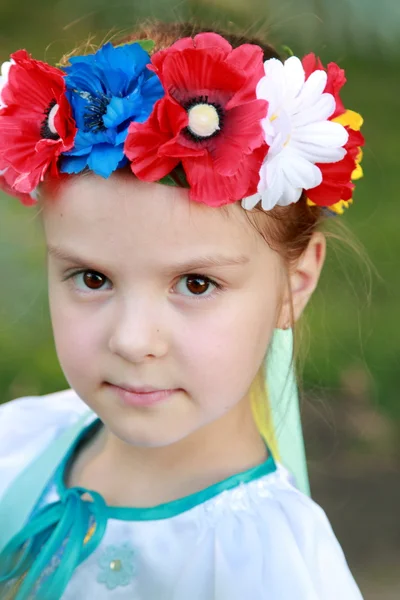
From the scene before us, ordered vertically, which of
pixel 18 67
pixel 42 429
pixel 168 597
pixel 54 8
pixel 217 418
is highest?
pixel 54 8

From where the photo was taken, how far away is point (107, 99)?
4.89 feet

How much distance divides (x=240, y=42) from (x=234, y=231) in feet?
1.36

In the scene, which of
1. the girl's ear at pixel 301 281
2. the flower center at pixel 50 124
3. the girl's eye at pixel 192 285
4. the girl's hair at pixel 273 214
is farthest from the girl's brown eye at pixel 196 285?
the flower center at pixel 50 124

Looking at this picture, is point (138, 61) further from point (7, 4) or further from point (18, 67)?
point (7, 4)

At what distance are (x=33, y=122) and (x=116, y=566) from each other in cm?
88

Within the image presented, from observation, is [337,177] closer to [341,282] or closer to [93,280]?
[93,280]

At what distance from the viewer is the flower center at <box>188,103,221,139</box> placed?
1.44 m

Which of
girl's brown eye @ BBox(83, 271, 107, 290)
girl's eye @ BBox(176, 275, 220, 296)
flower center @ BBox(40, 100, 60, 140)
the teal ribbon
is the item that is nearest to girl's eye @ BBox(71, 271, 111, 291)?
girl's brown eye @ BBox(83, 271, 107, 290)

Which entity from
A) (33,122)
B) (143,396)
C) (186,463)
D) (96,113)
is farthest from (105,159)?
(186,463)

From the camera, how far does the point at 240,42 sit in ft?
5.47

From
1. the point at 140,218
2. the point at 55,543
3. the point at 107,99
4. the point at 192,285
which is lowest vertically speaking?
the point at 55,543

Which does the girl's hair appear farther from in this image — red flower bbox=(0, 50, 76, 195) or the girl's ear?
red flower bbox=(0, 50, 76, 195)

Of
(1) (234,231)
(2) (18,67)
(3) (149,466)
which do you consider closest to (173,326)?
(1) (234,231)

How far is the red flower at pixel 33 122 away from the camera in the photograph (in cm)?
152
